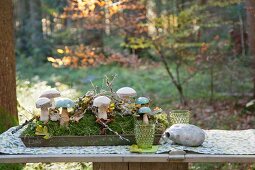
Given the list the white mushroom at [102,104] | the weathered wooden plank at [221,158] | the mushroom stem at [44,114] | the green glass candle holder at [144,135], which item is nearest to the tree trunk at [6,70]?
the mushroom stem at [44,114]

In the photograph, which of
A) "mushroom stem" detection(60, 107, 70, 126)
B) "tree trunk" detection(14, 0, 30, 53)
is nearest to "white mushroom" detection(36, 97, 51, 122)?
"mushroom stem" detection(60, 107, 70, 126)

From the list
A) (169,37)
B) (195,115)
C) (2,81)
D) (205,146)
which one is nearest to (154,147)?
(205,146)

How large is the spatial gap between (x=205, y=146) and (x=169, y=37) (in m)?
6.08

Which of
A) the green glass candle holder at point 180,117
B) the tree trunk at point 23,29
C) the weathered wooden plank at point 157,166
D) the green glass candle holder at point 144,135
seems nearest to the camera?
the green glass candle holder at point 144,135

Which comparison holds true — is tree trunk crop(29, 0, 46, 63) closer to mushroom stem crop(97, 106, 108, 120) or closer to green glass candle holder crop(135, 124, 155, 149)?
mushroom stem crop(97, 106, 108, 120)

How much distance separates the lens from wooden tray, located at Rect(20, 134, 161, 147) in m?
3.18

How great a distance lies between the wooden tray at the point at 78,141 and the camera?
10.4ft

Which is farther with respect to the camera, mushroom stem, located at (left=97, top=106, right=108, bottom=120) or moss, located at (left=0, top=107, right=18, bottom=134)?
moss, located at (left=0, top=107, right=18, bottom=134)

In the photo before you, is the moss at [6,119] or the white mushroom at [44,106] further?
the moss at [6,119]

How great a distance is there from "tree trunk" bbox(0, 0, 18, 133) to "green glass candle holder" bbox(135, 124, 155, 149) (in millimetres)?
2025

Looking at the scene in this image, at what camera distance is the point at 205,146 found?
123 inches

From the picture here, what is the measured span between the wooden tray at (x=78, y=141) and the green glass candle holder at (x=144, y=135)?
141 mm

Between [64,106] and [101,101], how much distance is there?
10.0 inches

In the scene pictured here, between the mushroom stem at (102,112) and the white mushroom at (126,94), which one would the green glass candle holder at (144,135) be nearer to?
the mushroom stem at (102,112)
